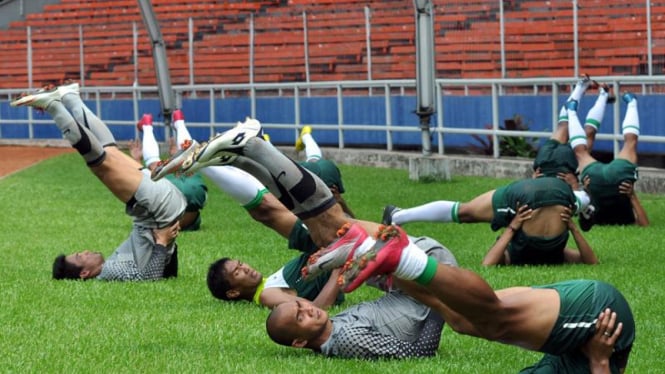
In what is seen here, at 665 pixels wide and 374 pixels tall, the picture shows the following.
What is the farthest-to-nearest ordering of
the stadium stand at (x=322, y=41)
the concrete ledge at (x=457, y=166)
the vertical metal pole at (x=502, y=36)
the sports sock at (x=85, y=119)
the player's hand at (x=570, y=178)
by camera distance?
the vertical metal pole at (x=502, y=36), the stadium stand at (x=322, y=41), the concrete ledge at (x=457, y=166), the player's hand at (x=570, y=178), the sports sock at (x=85, y=119)

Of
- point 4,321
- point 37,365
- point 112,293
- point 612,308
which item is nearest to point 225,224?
point 112,293

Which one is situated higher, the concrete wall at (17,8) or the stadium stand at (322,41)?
the concrete wall at (17,8)

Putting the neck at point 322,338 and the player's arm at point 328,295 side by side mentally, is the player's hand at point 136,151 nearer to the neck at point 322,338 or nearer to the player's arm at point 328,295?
the player's arm at point 328,295

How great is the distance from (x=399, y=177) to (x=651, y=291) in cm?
1189

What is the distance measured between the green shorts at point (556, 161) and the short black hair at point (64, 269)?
4.34 metres

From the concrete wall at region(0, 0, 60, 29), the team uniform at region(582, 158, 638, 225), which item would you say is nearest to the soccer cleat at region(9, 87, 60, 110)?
the team uniform at region(582, 158, 638, 225)

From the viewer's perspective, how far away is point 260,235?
15680mm

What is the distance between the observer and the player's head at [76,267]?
483 inches

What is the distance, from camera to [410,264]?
6.17m

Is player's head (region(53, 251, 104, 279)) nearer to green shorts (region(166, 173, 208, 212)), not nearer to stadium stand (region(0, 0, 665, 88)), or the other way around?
green shorts (region(166, 173, 208, 212))

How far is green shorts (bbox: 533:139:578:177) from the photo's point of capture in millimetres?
13633

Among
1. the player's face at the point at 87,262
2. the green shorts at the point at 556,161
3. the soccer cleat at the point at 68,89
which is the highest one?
the soccer cleat at the point at 68,89

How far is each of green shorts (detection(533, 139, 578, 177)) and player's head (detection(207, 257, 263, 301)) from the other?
4105 millimetres

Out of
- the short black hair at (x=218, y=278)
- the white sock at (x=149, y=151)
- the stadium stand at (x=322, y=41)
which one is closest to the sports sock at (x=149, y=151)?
the white sock at (x=149, y=151)
